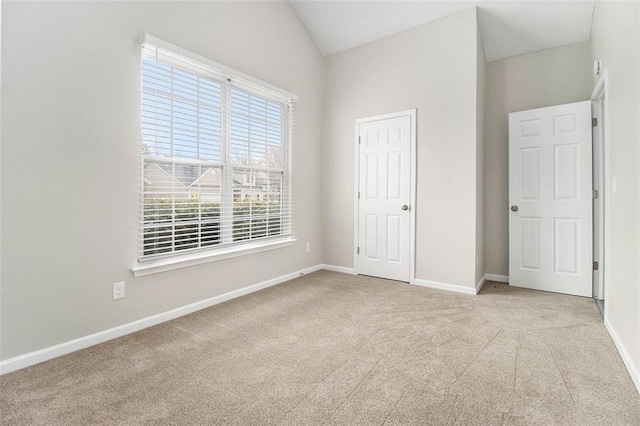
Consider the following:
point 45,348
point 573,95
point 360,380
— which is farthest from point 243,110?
point 573,95

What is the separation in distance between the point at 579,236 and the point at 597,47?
72.9 inches

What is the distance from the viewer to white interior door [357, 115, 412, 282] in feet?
12.6

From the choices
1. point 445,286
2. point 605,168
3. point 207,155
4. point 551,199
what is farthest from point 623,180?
point 207,155

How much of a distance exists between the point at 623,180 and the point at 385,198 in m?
2.24

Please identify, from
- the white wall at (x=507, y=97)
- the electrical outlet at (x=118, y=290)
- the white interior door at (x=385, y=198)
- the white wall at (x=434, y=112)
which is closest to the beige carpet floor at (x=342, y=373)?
the electrical outlet at (x=118, y=290)

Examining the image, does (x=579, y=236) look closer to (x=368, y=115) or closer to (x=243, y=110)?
(x=368, y=115)

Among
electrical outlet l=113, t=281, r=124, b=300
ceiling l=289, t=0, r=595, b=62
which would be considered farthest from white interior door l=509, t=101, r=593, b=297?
electrical outlet l=113, t=281, r=124, b=300

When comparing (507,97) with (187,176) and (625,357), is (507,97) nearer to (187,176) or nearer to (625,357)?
(625,357)

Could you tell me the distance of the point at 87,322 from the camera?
217 centimetres

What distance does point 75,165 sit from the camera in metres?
2.10

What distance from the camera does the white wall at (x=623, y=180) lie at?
187 centimetres

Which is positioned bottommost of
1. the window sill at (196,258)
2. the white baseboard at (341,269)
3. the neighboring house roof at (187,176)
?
the white baseboard at (341,269)

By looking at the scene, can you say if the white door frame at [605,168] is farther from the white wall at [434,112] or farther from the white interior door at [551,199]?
the white wall at [434,112]

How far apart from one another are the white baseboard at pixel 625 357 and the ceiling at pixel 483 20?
118 inches
